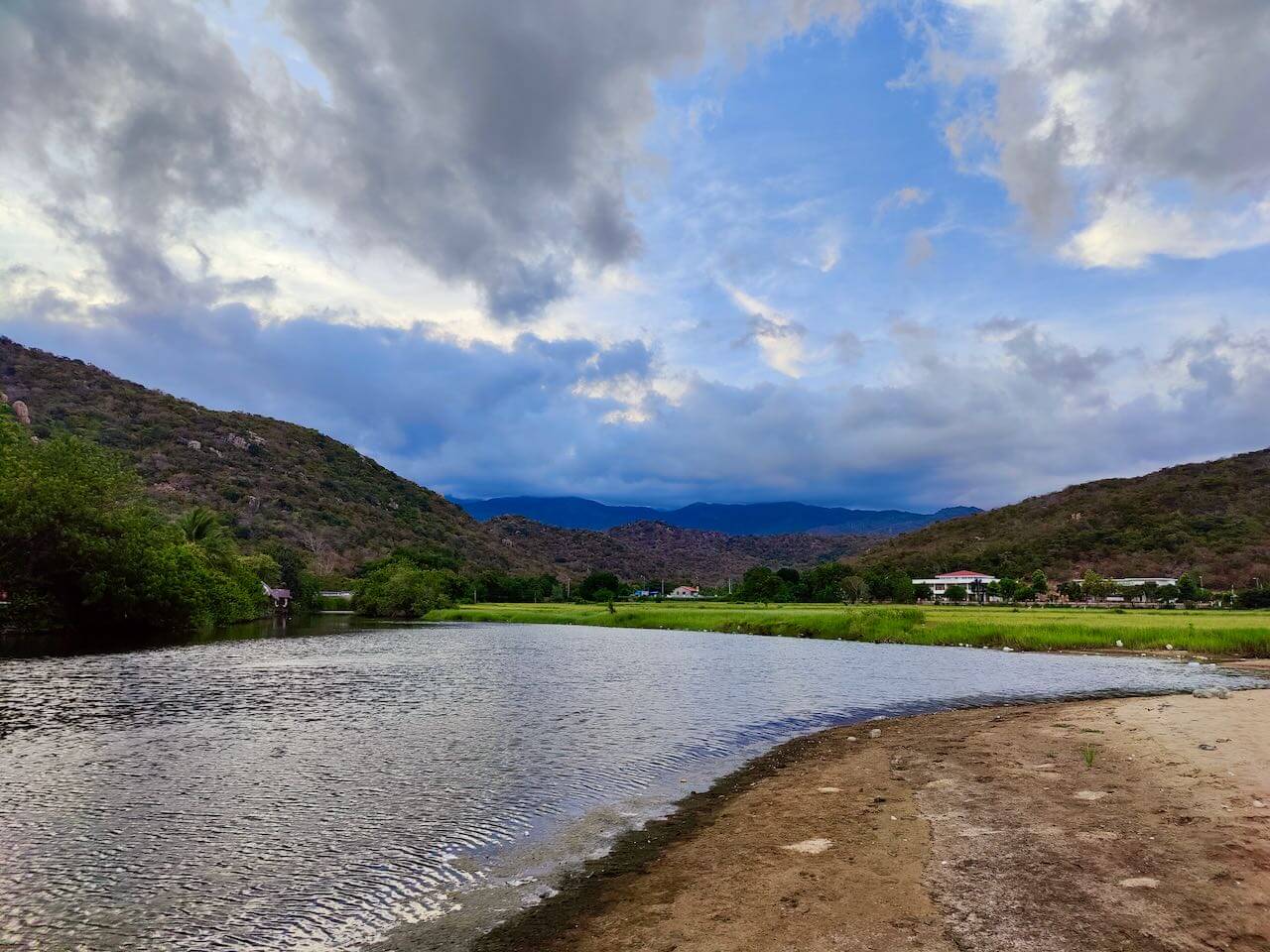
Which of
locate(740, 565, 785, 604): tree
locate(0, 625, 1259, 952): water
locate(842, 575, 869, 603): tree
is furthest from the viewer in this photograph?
locate(740, 565, 785, 604): tree

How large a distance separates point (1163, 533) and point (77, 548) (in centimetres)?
18335

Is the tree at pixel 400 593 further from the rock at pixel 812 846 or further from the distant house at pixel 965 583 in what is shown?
the rock at pixel 812 846

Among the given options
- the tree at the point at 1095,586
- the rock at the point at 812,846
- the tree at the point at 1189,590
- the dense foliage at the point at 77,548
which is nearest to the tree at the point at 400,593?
the dense foliage at the point at 77,548

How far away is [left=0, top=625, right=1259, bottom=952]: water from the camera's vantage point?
10.2 m

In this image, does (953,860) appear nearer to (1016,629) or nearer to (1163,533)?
(1016,629)

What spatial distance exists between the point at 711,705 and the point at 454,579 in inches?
5673

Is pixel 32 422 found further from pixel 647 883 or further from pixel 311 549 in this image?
pixel 647 883

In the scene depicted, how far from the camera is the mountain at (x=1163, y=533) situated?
457 ft

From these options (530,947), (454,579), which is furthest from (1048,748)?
(454,579)

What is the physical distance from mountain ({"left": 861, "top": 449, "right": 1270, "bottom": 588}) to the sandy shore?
150929mm

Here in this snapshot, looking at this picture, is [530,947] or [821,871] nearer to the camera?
[530,947]

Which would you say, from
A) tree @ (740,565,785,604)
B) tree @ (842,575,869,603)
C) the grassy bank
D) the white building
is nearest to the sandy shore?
the grassy bank

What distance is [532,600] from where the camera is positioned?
614 feet

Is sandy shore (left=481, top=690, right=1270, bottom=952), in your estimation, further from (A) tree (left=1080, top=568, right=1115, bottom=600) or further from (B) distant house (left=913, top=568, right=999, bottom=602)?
(B) distant house (left=913, top=568, right=999, bottom=602)
